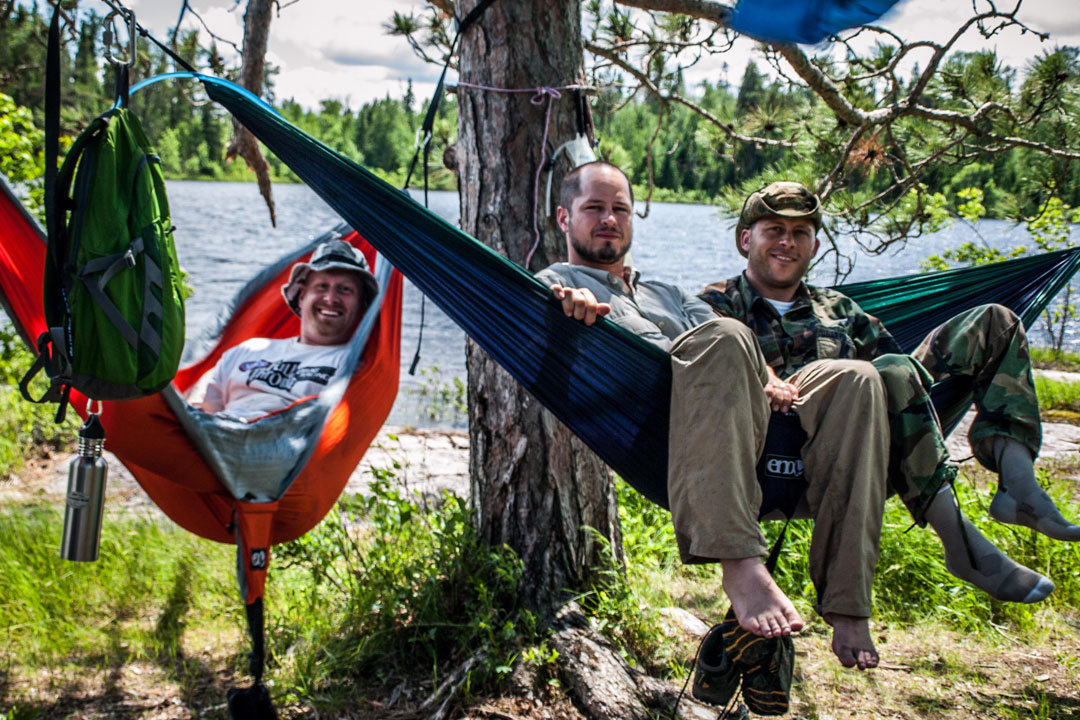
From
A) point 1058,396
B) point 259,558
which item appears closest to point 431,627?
point 259,558

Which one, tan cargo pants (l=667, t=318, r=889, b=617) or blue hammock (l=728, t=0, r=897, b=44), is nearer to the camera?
blue hammock (l=728, t=0, r=897, b=44)

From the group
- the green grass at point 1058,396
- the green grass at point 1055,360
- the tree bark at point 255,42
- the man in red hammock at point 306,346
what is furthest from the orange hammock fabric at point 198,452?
the green grass at point 1055,360

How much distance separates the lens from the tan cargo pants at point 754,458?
130 centimetres

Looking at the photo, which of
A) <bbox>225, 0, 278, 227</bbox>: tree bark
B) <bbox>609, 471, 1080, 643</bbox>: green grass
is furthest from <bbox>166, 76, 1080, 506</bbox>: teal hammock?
<bbox>225, 0, 278, 227</bbox>: tree bark

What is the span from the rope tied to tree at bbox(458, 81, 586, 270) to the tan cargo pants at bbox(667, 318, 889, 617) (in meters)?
0.76

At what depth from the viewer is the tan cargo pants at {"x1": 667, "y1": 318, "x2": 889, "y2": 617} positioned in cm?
130

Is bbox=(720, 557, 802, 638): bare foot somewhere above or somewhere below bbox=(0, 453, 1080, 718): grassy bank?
above

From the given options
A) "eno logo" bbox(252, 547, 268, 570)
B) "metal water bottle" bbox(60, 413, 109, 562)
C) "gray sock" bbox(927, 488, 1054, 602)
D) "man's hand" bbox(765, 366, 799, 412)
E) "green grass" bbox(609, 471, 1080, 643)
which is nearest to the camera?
"gray sock" bbox(927, 488, 1054, 602)

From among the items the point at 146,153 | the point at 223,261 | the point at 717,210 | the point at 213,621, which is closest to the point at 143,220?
the point at 146,153

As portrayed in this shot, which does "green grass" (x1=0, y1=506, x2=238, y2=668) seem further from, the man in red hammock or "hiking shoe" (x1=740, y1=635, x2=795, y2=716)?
"hiking shoe" (x1=740, y1=635, x2=795, y2=716)

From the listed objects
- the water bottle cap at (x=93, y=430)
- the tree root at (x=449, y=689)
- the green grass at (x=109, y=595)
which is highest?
the water bottle cap at (x=93, y=430)

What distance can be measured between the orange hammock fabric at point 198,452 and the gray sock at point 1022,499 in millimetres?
1456

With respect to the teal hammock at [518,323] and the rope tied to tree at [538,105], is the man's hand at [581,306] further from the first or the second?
the rope tied to tree at [538,105]

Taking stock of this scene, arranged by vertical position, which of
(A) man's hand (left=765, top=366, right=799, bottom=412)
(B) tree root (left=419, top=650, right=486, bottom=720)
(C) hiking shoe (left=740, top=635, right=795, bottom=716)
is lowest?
(B) tree root (left=419, top=650, right=486, bottom=720)
